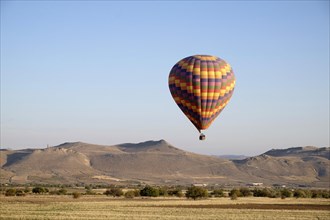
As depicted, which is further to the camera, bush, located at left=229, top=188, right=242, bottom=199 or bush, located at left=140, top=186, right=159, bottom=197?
bush, located at left=140, top=186, right=159, bottom=197

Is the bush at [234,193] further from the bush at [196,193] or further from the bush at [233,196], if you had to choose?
the bush at [196,193]

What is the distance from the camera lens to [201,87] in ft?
200

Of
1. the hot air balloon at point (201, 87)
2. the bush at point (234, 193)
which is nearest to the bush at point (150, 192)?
the bush at point (234, 193)

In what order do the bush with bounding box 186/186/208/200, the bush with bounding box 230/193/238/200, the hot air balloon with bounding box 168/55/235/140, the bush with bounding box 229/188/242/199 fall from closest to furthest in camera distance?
the hot air balloon with bounding box 168/55/235/140 < the bush with bounding box 230/193/238/200 < the bush with bounding box 186/186/208/200 < the bush with bounding box 229/188/242/199

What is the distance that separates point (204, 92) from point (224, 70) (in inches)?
126

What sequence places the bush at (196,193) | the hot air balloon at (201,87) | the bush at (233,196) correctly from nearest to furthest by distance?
the hot air balloon at (201,87)
the bush at (233,196)
the bush at (196,193)

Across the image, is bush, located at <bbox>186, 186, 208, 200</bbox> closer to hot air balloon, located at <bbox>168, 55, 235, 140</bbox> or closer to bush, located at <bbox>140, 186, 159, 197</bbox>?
bush, located at <bbox>140, 186, 159, 197</bbox>

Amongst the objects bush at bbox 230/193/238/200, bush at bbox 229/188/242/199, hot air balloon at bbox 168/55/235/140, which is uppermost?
hot air balloon at bbox 168/55/235/140

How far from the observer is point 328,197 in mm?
108938

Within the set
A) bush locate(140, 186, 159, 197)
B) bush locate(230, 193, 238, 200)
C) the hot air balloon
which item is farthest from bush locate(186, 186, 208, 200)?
the hot air balloon

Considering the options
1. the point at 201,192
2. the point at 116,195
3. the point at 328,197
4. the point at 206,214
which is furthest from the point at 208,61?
the point at 328,197

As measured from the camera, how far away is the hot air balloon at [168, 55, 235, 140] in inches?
2403

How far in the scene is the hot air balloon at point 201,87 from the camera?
2403 inches

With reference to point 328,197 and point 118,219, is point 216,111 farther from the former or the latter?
point 328,197
